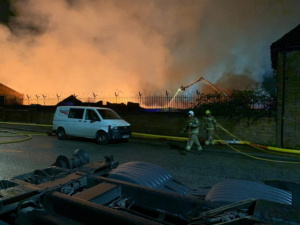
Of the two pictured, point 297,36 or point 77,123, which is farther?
point 77,123

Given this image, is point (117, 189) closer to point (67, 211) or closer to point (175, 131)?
point (67, 211)

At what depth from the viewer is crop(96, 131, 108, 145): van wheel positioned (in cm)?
1133

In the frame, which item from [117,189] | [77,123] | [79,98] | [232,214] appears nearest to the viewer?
[232,214]

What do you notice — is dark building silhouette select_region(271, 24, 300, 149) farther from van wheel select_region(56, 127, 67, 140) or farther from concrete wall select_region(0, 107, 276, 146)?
van wheel select_region(56, 127, 67, 140)

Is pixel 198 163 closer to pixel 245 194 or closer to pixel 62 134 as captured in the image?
pixel 245 194

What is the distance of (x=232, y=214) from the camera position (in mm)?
1814

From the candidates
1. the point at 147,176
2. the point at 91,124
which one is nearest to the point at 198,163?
the point at 147,176

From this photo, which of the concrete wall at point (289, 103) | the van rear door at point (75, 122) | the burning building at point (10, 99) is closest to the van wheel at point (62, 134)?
the van rear door at point (75, 122)

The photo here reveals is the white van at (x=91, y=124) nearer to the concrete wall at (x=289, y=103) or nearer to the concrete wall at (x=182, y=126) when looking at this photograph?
the concrete wall at (x=182, y=126)

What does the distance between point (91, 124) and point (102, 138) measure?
37.9 inches

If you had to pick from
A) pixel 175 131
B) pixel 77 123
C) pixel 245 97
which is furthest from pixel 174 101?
pixel 77 123

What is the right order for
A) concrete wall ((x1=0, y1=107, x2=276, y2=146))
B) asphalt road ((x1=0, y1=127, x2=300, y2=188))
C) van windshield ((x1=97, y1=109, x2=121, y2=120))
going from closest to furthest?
asphalt road ((x1=0, y1=127, x2=300, y2=188))
concrete wall ((x1=0, y1=107, x2=276, y2=146))
van windshield ((x1=97, y1=109, x2=121, y2=120))

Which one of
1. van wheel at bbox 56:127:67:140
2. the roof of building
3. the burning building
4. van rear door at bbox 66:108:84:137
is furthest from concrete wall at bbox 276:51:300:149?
the burning building

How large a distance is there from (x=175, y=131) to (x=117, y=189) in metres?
11.9
